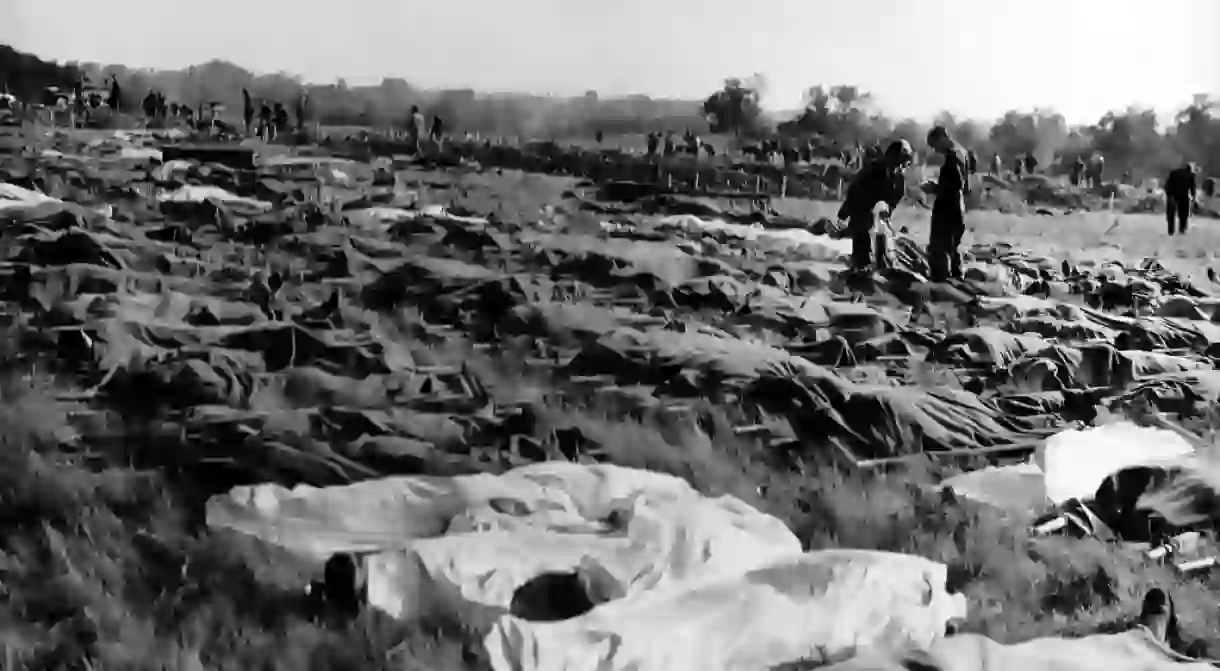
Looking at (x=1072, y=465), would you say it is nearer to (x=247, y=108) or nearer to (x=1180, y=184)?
(x=1180, y=184)

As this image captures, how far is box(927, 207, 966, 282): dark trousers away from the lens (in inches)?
118

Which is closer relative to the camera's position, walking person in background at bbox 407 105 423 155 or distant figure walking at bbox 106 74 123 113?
distant figure walking at bbox 106 74 123 113

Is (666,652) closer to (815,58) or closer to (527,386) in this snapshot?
(527,386)

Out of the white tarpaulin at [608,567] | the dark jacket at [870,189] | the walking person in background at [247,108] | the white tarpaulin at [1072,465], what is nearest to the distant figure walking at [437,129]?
the walking person in background at [247,108]

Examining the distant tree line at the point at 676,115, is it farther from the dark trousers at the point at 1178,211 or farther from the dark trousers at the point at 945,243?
the dark trousers at the point at 945,243

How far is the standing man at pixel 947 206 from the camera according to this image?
9.82 ft

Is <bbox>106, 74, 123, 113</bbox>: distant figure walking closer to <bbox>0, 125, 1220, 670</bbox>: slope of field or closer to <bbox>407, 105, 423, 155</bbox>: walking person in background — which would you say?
<bbox>0, 125, 1220, 670</bbox>: slope of field

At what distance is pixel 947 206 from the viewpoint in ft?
9.86

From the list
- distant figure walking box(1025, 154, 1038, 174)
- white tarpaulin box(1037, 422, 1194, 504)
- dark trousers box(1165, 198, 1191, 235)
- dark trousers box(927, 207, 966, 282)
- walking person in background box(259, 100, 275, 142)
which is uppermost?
walking person in background box(259, 100, 275, 142)

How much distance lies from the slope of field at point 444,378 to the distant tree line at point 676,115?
15 centimetres

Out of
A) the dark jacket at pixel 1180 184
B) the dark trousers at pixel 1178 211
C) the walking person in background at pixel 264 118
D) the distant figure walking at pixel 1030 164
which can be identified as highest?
the walking person in background at pixel 264 118

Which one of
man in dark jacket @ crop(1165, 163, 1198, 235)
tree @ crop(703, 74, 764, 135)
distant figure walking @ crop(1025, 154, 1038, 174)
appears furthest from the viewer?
man in dark jacket @ crop(1165, 163, 1198, 235)

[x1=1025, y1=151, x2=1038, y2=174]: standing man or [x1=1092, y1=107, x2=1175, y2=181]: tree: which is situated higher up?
[x1=1092, y1=107, x2=1175, y2=181]: tree

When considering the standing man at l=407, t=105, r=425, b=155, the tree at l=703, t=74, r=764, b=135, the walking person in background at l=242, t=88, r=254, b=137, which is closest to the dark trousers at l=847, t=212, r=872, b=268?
the tree at l=703, t=74, r=764, b=135
